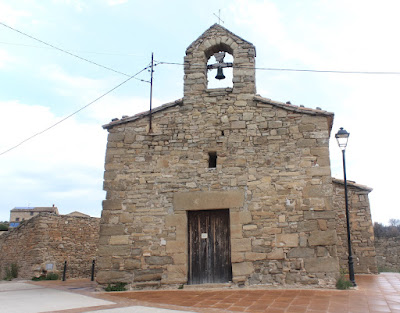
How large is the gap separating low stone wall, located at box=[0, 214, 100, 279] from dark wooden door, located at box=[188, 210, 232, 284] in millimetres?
7119

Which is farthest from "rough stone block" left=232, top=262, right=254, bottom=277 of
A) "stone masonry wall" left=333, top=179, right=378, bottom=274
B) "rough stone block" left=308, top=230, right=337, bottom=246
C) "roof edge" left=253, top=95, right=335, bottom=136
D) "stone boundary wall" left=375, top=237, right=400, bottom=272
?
"stone boundary wall" left=375, top=237, right=400, bottom=272

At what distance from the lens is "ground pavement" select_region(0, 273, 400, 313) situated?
5.23 m

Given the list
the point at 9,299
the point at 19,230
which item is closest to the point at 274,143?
the point at 9,299

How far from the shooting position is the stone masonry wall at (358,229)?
34.0ft

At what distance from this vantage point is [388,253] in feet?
51.4

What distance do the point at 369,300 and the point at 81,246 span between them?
11059mm

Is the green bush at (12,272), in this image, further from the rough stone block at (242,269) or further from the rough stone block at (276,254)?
the rough stone block at (276,254)

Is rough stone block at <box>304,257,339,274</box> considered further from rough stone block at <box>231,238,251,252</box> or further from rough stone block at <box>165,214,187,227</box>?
rough stone block at <box>165,214,187,227</box>

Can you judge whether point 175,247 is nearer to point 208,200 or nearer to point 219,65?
point 208,200

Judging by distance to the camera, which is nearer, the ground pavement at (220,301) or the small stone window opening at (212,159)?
the ground pavement at (220,301)

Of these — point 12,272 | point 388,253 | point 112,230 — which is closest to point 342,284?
point 112,230

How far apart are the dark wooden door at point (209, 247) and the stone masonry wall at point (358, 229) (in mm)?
A: 4466

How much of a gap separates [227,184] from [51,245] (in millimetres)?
8163

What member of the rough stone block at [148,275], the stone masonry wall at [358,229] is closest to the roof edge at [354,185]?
the stone masonry wall at [358,229]
